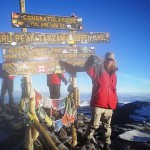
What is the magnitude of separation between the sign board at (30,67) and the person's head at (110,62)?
1792mm

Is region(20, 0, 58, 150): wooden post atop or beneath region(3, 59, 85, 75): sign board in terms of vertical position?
beneath

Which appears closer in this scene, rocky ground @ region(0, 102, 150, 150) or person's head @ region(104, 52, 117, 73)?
person's head @ region(104, 52, 117, 73)

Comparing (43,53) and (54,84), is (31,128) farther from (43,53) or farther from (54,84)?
(54,84)

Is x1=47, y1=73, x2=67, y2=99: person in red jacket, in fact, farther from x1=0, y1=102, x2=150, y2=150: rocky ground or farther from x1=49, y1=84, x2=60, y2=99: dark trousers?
x1=0, y1=102, x2=150, y2=150: rocky ground

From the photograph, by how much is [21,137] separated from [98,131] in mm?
2882

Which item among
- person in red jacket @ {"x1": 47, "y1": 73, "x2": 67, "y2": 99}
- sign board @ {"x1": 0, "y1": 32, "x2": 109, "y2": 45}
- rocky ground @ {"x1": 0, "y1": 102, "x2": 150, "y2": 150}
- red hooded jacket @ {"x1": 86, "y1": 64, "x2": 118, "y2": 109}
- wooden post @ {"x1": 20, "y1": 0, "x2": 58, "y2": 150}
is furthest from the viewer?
person in red jacket @ {"x1": 47, "y1": 73, "x2": 67, "y2": 99}

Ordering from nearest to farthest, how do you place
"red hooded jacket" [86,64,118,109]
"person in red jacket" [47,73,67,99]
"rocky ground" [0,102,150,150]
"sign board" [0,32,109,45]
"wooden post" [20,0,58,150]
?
"wooden post" [20,0,58,150] < "red hooded jacket" [86,64,118,109] < "rocky ground" [0,102,150,150] < "sign board" [0,32,109,45] < "person in red jacket" [47,73,67,99]

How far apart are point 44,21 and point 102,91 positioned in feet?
10.2

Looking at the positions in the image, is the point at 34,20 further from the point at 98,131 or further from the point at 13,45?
the point at 98,131

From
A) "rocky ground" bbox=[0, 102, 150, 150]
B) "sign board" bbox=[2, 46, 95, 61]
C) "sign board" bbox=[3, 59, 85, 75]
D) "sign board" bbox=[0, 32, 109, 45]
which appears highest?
"sign board" bbox=[0, 32, 109, 45]

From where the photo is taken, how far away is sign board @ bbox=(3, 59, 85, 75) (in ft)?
27.5

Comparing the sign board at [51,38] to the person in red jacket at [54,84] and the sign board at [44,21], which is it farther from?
the person in red jacket at [54,84]

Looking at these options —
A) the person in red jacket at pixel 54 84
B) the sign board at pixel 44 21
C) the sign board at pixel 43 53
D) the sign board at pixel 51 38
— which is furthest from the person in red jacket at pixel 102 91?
the person in red jacket at pixel 54 84

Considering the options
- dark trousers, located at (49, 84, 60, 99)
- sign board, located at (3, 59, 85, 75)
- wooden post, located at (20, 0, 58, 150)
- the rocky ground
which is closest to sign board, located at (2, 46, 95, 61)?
sign board, located at (3, 59, 85, 75)
